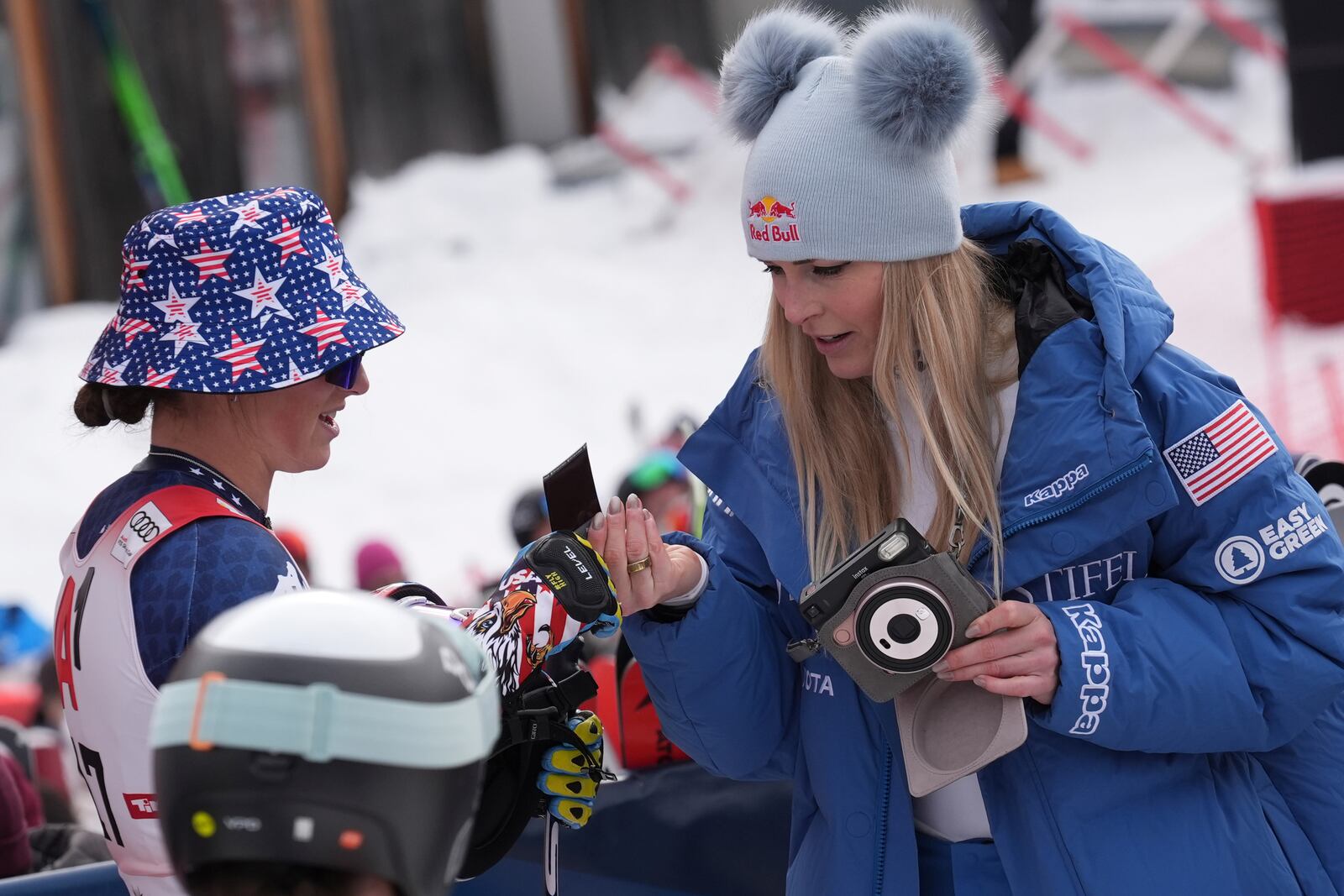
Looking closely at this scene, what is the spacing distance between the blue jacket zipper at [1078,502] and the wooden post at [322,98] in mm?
9938

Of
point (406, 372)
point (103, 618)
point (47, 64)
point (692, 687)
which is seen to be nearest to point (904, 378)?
point (692, 687)

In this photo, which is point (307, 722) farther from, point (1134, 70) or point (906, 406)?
point (1134, 70)

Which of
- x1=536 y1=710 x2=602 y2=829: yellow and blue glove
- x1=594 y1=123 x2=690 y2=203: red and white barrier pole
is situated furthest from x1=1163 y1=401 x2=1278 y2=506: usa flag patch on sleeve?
x1=594 y1=123 x2=690 y2=203: red and white barrier pole

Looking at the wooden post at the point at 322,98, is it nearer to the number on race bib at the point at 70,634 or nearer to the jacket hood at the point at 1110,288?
the jacket hood at the point at 1110,288

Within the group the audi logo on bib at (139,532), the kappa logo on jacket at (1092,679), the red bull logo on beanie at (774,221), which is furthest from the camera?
the red bull logo on beanie at (774,221)

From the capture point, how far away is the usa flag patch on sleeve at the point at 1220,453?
1.82 meters

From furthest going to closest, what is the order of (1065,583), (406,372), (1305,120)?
(406,372) < (1305,120) < (1065,583)

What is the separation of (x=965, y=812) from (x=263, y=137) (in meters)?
10.1

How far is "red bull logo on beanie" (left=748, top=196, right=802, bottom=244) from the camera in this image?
2.05m

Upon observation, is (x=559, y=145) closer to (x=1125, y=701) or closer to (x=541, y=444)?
(x=541, y=444)

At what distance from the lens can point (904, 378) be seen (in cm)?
200

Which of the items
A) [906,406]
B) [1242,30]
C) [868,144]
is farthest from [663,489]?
[1242,30]

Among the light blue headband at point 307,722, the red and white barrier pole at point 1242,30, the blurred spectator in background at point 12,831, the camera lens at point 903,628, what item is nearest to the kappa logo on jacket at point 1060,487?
the camera lens at point 903,628

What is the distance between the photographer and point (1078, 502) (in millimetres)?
1855
